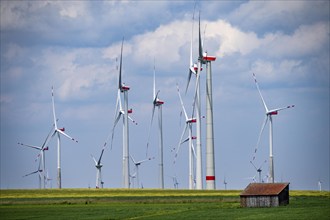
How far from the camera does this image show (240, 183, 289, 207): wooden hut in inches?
4035

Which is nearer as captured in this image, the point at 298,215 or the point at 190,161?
the point at 298,215

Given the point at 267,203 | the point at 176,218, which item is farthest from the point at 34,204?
the point at 176,218

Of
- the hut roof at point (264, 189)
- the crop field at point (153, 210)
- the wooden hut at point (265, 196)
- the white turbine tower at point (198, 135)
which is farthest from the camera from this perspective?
the white turbine tower at point (198, 135)

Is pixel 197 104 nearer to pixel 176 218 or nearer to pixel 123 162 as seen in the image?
pixel 123 162

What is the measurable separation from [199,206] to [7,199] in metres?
37.6

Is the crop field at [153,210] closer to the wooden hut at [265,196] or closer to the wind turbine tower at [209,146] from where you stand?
the wooden hut at [265,196]

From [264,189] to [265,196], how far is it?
1724mm

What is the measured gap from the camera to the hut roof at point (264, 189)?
340 ft

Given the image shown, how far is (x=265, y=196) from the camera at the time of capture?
104 meters

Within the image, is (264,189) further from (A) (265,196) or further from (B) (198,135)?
(B) (198,135)

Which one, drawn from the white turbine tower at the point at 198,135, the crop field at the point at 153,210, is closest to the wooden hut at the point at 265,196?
the crop field at the point at 153,210

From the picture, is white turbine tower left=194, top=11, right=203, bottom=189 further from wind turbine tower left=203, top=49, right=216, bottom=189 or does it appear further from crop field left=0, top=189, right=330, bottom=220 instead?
crop field left=0, top=189, right=330, bottom=220

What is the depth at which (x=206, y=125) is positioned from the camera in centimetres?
15062

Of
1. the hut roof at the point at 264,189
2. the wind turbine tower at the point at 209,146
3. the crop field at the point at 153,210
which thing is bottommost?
the crop field at the point at 153,210
